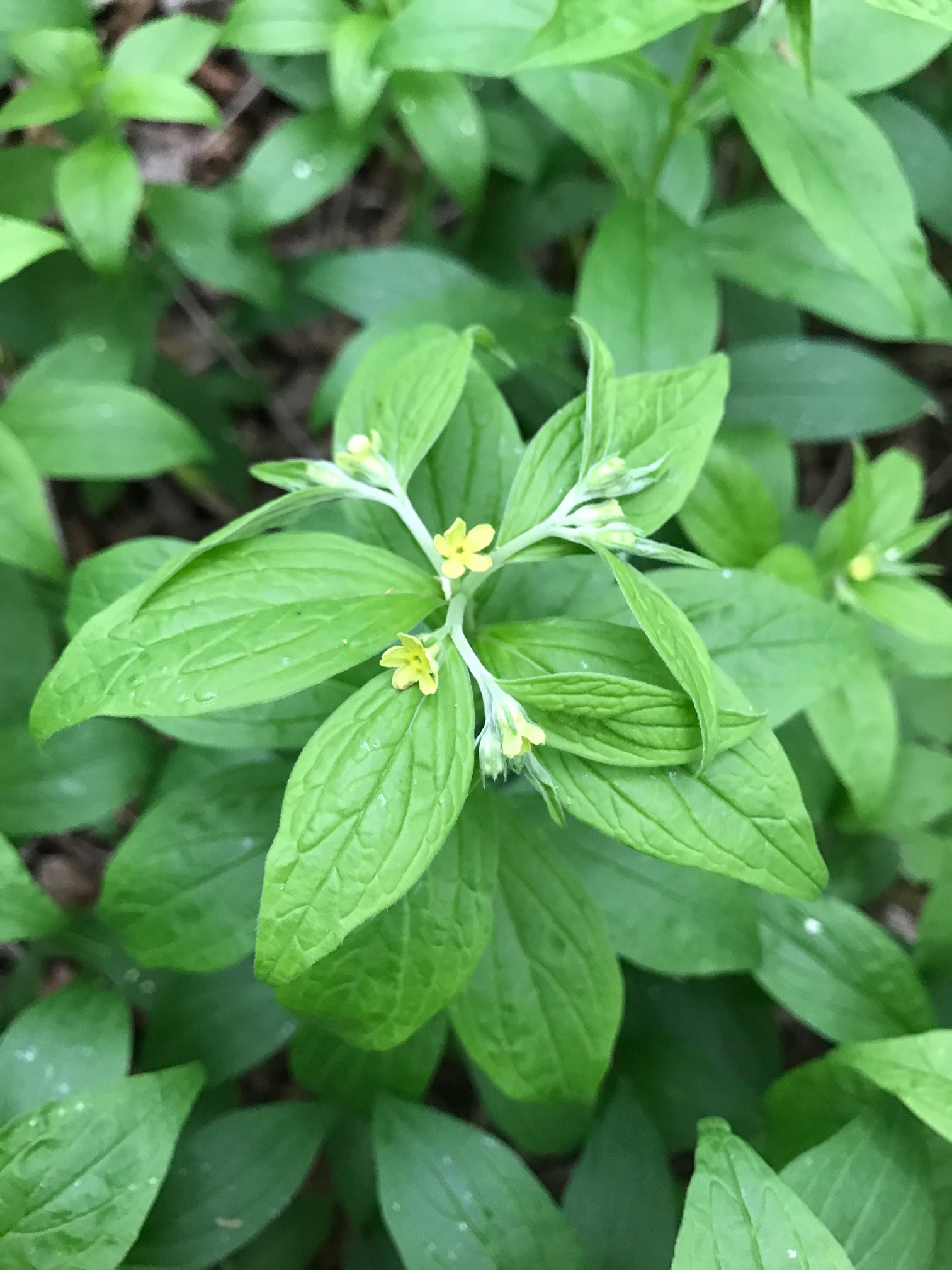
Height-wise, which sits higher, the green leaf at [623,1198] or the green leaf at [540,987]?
the green leaf at [540,987]

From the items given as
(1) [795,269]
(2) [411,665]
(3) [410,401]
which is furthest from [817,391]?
(2) [411,665]

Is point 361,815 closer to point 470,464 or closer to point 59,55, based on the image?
point 470,464

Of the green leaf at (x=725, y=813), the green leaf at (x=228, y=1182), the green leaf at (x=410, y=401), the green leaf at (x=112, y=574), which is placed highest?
the green leaf at (x=410, y=401)

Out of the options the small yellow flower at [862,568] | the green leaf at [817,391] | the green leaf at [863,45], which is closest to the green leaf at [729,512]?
the small yellow flower at [862,568]

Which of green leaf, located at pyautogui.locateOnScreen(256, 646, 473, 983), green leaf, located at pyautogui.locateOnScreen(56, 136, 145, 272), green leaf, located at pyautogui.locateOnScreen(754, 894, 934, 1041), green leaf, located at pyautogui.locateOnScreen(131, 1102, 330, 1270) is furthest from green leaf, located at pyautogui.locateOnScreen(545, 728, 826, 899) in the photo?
green leaf, located at pyautogui.locateOnScreen(56, 136, 145, 272)

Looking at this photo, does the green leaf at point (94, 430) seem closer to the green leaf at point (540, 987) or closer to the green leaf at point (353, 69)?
the green leaf at point (353, 69)
